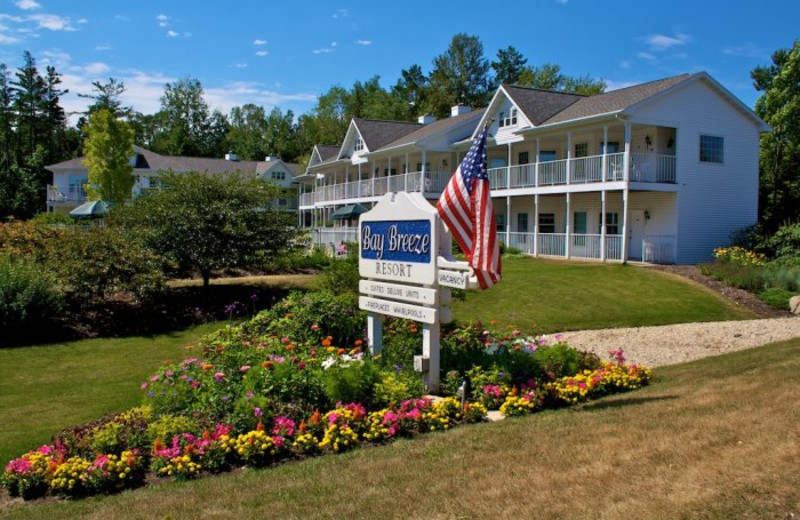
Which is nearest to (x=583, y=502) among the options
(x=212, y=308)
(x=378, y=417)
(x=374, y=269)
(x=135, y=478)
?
(x=378, y=417)

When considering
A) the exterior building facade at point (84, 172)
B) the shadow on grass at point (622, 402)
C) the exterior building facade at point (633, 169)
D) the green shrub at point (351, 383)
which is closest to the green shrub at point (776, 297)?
the exterior building facade at point (633, 169)

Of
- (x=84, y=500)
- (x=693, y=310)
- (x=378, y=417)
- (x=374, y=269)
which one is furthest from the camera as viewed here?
(x=693, y=310)

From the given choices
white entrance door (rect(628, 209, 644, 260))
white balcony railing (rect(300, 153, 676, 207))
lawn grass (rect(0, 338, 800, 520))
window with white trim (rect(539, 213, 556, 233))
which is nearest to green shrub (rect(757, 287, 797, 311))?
white balcony railing (rect(300, 153, 676, 207))

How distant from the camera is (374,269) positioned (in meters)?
9.59

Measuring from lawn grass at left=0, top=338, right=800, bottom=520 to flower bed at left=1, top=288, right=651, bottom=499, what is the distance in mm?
294

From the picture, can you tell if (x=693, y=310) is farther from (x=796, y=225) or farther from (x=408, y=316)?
(x=408, y=316)

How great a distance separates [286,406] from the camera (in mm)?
6984

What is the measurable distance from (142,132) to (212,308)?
7807 cm

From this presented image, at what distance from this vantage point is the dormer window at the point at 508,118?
31.1 m

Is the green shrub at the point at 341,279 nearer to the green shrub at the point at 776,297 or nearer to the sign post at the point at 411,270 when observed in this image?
the sign post at the point at 411,270

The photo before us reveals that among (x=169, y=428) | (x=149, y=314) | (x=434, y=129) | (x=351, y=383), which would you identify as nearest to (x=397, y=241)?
(x=351, y=383)

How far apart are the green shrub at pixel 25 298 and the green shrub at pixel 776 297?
17.3m

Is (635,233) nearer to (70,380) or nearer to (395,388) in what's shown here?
(395,388)

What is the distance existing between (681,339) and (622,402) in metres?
7.15
